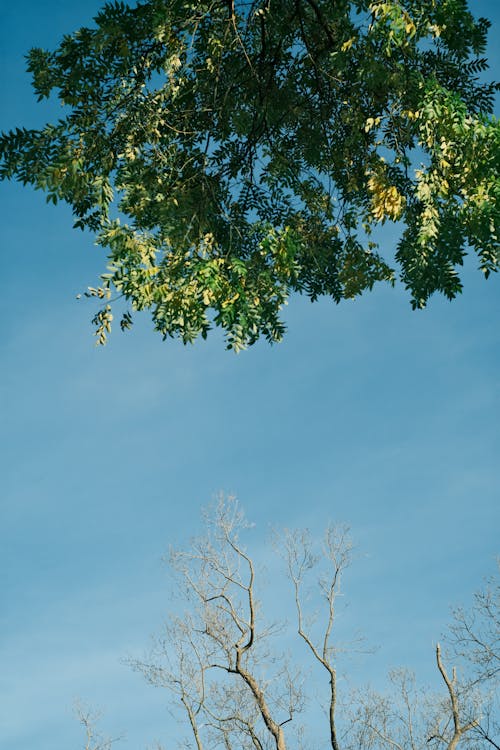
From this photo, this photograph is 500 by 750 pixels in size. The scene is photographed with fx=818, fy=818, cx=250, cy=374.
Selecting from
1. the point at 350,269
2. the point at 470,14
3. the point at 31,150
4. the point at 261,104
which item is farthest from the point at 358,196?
the point at 31,150

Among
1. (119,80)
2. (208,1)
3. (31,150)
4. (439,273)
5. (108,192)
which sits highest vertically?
(208,1)

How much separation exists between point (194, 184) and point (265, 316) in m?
1.34

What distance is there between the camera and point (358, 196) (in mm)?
7230

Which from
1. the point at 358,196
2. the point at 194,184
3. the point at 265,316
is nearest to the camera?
the point at 265,316

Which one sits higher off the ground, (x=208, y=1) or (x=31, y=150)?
(x=208, y=1)

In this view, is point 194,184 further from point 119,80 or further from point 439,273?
point 439,273

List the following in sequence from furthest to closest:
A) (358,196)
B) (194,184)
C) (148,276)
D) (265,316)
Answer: (358,196) < (194,184) < (265,316) < (148,276)

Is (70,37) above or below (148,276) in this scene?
above

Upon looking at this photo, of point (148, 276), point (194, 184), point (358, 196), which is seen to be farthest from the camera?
point (358, 196)

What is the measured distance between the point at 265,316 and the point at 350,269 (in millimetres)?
1491

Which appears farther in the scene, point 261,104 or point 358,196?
point 358,196

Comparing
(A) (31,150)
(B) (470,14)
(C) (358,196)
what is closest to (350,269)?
(C) (358,196)

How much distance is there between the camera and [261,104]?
6723 mm

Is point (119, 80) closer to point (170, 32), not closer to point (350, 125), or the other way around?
point (170, 32)
